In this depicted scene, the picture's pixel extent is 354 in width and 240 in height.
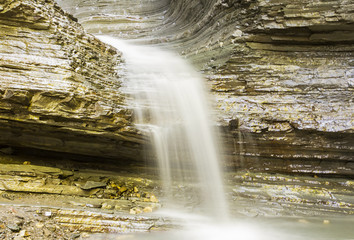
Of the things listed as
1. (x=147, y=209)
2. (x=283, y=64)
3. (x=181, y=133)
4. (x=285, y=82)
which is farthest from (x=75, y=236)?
(x=283, y=64)

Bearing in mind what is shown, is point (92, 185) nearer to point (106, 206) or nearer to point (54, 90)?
point (106, 206)

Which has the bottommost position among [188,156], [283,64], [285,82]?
[188,156]

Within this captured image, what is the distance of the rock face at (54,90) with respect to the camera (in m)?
4.61

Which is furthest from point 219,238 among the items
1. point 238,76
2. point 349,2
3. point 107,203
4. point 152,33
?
point 152,33

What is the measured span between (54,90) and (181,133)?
9.15 ft

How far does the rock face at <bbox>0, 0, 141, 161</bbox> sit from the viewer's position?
181 inches

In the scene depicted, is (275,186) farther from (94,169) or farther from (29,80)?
(29,80)

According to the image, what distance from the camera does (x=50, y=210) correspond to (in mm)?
4078

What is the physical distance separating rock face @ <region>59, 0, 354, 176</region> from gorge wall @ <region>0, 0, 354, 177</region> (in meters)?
0.02

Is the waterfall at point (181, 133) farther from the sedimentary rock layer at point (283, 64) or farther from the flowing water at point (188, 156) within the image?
the sedimentary rock layer at point (283, 64)

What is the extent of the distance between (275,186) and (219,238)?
244 cm

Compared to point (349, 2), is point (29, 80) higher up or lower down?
lower down

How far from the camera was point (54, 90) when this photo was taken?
461cm

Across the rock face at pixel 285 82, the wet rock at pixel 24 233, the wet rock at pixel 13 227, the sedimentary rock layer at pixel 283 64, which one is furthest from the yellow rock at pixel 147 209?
the sedimentary rock layer at pixel 283 64
